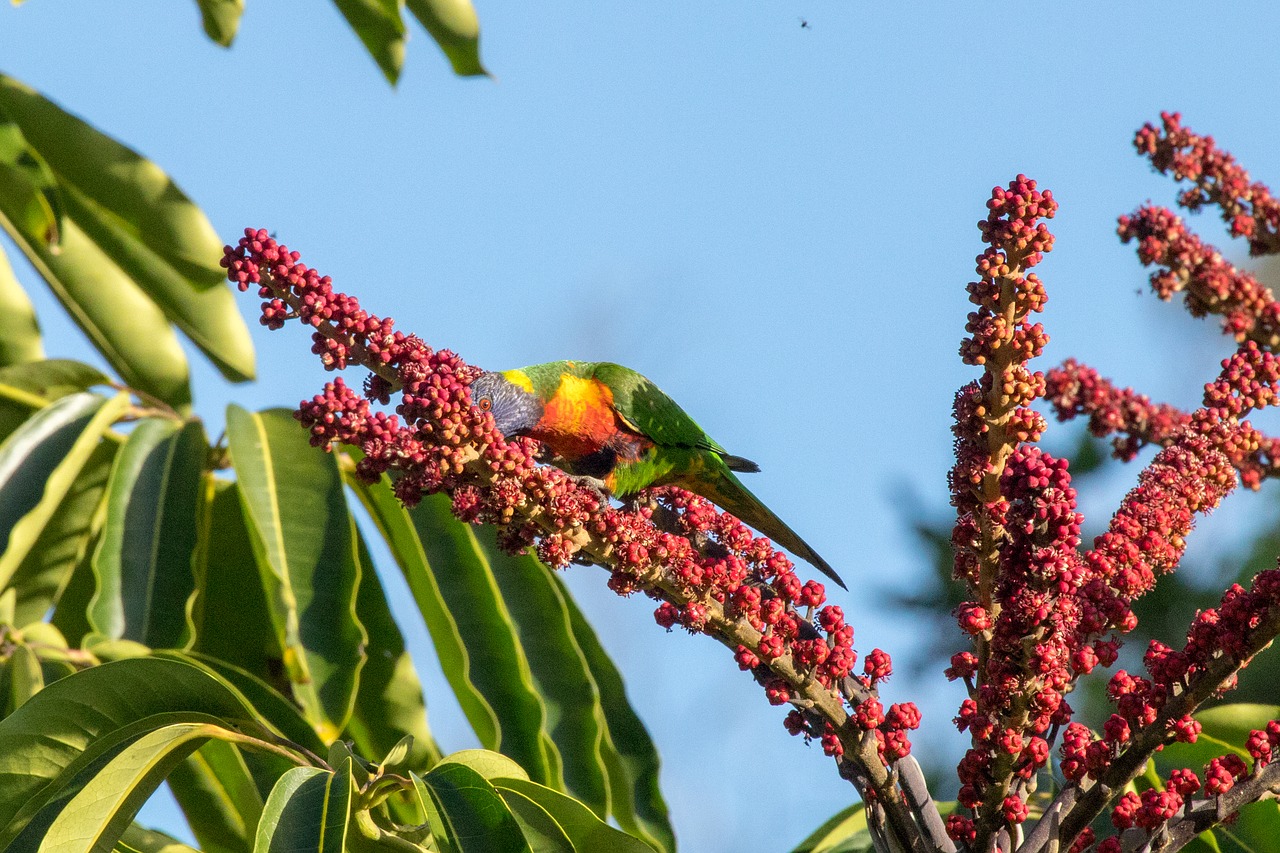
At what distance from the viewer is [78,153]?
3102 mm

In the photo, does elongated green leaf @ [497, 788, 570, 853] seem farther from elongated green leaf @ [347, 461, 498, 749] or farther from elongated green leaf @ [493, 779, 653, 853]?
elongated green leaf @ [347, 461, 498, 749]

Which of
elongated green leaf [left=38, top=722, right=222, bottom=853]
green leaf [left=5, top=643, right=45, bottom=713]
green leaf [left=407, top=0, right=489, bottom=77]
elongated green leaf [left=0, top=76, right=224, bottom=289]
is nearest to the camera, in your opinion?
elongated green leaf [left=38, top=722, right=222, bottom=853]

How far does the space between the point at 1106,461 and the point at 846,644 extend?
8149 mm

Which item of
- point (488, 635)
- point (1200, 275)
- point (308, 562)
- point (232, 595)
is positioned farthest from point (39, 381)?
point (1200, 275)

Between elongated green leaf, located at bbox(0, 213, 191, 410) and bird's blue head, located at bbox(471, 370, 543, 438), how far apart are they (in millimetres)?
838

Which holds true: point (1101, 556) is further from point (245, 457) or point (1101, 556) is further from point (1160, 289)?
point (245, 457)

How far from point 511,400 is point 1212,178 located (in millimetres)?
1623

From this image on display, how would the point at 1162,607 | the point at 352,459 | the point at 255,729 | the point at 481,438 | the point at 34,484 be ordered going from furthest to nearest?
the point at 1162,607 < the point at 352,459 < the point at 34,484 < the point at 255,729 < the point at 481,438

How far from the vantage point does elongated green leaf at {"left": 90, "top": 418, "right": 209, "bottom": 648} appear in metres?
2.53

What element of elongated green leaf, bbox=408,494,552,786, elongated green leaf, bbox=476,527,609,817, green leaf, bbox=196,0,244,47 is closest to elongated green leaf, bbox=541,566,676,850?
elongated green leaf, bbox=476,527,609,817

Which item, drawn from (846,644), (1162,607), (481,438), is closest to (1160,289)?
(846,644)

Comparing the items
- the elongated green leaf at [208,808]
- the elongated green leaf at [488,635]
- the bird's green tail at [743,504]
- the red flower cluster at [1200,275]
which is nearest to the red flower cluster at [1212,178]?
the red flower cluster at [1200,275]

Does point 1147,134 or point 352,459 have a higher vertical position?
point 1147,134

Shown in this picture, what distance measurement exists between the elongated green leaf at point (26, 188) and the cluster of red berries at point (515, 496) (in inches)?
55.6
